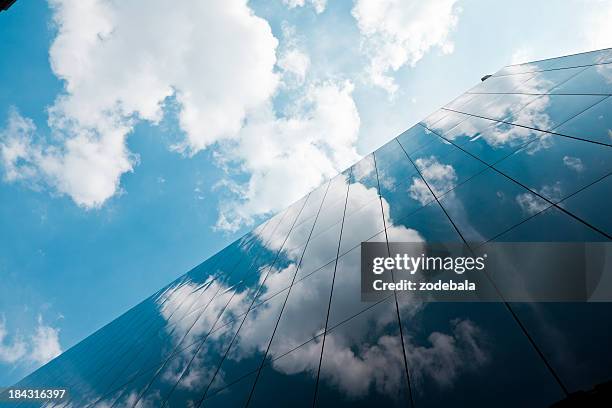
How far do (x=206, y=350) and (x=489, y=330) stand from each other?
7917 millimetres

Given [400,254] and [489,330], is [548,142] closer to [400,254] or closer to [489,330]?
[400,254]

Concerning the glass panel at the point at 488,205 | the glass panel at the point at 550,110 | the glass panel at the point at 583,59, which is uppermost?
the glass panel at the point at 488,205

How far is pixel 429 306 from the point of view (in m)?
5.11

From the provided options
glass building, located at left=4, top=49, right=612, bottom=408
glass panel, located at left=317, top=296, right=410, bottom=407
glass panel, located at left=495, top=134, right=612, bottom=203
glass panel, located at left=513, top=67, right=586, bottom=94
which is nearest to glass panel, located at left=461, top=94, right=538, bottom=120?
glass building, located at left=4, top=49, right=612, bottom=408

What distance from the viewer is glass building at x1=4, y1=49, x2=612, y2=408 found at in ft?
11.9

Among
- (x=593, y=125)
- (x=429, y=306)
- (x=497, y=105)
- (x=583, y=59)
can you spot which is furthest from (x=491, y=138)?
(x=583, y=59)

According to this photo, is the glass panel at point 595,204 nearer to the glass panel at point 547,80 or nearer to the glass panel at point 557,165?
the glass panel at point 557,165

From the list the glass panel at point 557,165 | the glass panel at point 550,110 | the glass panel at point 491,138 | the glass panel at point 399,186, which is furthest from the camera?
the glass panel at point 399,186

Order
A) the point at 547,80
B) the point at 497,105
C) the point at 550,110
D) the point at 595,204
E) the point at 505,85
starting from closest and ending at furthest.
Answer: the point at 595,204 < the point at 550,110 < the point at 547,80 < the point at 497,105 < the point at 505,85

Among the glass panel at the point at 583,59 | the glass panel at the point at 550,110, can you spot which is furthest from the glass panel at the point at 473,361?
the glass panel at the point at 583,59

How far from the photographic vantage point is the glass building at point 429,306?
3.64m

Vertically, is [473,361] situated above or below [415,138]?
below

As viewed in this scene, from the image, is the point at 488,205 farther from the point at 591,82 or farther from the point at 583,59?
the point at 583,59

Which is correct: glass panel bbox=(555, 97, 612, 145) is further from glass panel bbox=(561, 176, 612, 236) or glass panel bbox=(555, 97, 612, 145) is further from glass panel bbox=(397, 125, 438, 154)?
glass panel bbox=(397, 125, 438, 154)
